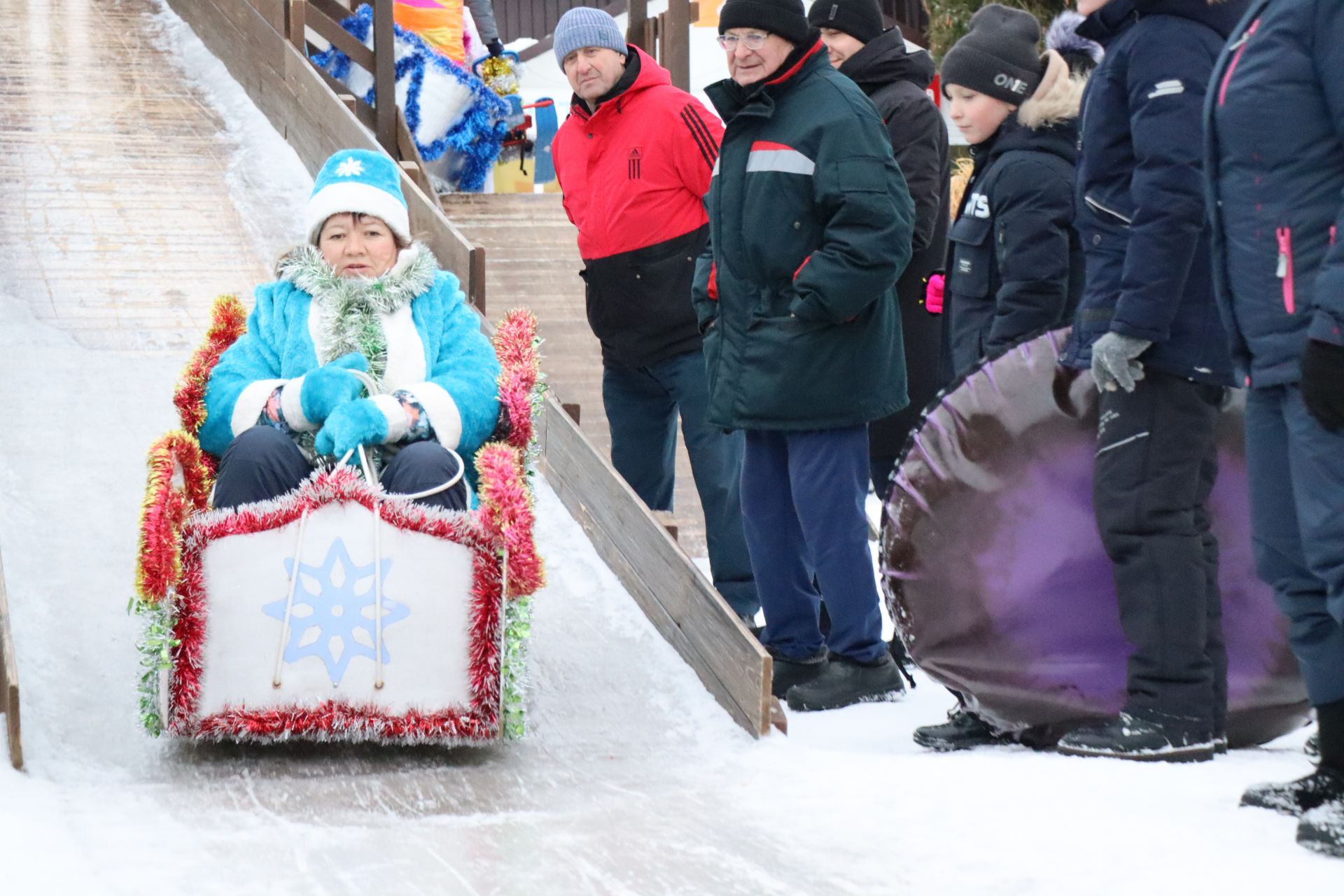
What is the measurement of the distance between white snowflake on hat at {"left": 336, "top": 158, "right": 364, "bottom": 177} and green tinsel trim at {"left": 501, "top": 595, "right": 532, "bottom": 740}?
1036 millimetres

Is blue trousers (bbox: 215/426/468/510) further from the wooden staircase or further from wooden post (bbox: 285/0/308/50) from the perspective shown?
wooden post (bbox: 285/0/308/50)

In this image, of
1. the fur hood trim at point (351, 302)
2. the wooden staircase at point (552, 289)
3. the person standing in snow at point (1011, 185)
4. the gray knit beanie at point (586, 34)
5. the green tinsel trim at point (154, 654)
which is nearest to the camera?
the green tinsel trim at point (154, 654)

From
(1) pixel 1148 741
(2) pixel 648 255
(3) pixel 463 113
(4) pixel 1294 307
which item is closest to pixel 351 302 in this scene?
(2) pixel 648 255

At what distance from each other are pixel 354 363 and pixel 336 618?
61cm

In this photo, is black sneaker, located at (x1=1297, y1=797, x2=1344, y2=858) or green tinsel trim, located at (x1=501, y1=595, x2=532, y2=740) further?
green tinsel trim, located at (x1=501, y1=595, x2=532, y2=740)

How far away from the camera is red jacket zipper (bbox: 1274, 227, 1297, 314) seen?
2.52m

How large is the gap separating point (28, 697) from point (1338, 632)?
2.49m

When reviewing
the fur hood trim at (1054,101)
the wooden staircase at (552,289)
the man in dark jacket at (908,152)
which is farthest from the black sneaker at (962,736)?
the wooden staircase at (552,289)

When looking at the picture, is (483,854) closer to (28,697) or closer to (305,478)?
(305,478)

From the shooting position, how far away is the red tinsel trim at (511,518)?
10.4 feet

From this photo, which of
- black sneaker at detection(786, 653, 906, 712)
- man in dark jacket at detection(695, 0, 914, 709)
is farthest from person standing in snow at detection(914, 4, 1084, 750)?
black sneaker at detection(786, 653, 906, 712)

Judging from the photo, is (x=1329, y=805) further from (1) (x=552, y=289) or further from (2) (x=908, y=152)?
(1) (x=552, y=289)

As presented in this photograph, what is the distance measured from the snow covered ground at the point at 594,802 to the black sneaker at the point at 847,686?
41 millimetres

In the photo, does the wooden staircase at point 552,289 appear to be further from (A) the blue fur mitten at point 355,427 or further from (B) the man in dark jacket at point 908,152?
(A) the blue fur mitten at point 355,427
